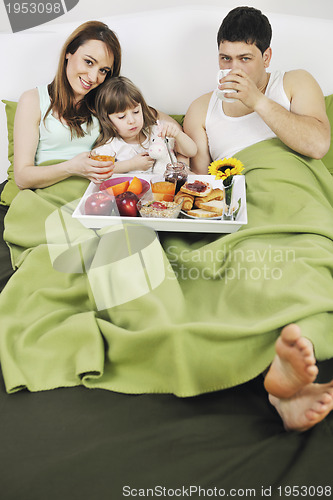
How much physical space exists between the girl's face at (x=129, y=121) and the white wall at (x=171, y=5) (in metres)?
0.73

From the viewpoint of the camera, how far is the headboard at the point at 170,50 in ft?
6.21

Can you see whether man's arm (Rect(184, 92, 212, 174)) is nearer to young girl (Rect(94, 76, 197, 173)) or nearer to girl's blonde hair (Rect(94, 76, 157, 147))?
young girl (Rect(94, 76, 197, 173))

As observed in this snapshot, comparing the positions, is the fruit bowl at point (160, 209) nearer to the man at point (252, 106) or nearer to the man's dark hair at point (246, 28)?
the man at point (252, 106)

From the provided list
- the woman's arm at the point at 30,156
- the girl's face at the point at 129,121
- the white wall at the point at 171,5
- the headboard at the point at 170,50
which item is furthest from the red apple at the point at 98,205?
the white wall at the point at 171,5

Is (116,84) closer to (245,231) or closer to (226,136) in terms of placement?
(226,136)

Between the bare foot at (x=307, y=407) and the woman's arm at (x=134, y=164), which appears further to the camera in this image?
the woman's arm at (x=134, y=164)

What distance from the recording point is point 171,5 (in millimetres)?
→ 2117

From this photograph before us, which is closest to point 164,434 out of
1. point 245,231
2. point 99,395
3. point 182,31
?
point 99,395

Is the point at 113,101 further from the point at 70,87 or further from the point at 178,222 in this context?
the point at 178,222

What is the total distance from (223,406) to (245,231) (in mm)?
485

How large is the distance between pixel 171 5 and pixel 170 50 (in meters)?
0.35

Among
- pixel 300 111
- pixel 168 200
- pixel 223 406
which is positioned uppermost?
pixel 300 111

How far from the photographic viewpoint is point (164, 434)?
0.92 meters

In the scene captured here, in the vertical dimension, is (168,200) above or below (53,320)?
above
